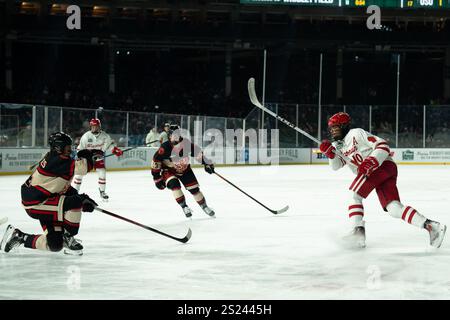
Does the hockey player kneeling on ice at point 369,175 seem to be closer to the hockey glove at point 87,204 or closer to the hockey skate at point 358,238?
the hockey skate at point 358,238

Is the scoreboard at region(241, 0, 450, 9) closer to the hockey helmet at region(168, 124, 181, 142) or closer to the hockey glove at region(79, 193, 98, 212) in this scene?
the hockey helmet at region(168, 124, 181, 142)

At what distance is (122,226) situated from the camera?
7645 millimetres

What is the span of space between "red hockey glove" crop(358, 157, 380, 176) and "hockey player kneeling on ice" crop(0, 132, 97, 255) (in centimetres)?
213

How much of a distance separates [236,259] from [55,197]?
1.44 m

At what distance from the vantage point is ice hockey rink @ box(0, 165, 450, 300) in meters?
4.33

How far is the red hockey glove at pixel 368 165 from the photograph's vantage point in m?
5.77

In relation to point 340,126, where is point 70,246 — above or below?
below

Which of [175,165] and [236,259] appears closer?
[236,259]

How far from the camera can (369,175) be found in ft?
19.6

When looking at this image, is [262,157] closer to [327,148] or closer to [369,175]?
[327,148]

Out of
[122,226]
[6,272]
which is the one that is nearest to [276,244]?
[122,226]

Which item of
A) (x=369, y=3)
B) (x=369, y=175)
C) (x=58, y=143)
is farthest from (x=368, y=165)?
(x=369, y=3)

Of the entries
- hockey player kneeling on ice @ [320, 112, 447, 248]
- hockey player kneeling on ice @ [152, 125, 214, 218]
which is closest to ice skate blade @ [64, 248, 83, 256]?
hockey player kneeling on ice @ [320, 112, 447, 248]
